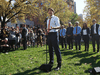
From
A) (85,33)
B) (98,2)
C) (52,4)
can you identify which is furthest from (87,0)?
(85,33)

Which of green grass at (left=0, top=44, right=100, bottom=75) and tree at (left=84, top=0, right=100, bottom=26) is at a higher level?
tree at (left=84, top=0, right=100, bottom=26)

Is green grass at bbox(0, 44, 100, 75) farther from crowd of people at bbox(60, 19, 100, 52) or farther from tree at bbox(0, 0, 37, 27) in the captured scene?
tree at bbox(0, 0, 37, 27)

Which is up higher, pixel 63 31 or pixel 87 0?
pixel 87 0

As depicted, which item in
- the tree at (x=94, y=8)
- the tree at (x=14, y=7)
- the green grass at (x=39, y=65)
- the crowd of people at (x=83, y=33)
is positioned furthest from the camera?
the tree at (x=94, y=8)

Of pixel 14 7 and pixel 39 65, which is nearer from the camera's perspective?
pixel 39 65

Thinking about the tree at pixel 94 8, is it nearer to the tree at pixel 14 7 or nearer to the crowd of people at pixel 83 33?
the tree at pixel 14 7

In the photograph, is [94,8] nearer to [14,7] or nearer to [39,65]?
[14,7]

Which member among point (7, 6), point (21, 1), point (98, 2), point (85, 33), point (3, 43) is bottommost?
point (3, 43)

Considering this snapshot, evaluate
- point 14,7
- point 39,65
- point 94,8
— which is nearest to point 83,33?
point 39,65

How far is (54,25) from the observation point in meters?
4.38

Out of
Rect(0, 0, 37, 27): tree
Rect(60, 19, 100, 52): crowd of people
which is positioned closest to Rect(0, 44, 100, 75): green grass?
Rect(60, 19, 100, 52): crowd of people

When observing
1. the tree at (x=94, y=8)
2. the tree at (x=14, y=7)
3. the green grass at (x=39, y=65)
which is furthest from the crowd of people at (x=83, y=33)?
the tree at (x=94, y=8)

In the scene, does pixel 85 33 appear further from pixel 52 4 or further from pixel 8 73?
pixel 52 4

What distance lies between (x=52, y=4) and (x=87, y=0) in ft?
27.1
